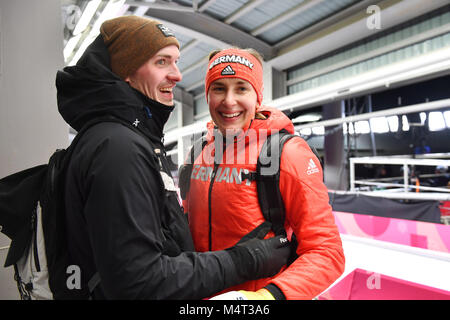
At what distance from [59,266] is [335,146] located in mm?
8004

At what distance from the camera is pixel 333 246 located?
1.05 meters

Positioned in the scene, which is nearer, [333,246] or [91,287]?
[91,287]

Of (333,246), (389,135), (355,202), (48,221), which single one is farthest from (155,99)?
(389,135)

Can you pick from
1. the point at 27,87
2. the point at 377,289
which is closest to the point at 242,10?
the point at 27,87

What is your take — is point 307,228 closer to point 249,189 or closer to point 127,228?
point 249,189

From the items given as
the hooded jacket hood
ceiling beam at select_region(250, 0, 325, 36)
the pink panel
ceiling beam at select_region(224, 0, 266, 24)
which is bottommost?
the pink panel

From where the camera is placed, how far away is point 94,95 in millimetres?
828

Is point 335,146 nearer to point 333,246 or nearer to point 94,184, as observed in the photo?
point 333,246

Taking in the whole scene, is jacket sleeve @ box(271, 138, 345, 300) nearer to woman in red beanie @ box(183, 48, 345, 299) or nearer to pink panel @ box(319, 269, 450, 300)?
woman in red beanie @ box(183, 48, 345, 299)

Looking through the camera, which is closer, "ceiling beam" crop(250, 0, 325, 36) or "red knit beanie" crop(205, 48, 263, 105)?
"red knit beanie" crop(205, 48, 263, 105)

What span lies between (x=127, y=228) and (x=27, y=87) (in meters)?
1.38

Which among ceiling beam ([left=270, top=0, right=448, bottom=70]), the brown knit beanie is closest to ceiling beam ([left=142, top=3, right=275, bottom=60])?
ceiling beam ([left=270, top=0, right=448, bottom=70])

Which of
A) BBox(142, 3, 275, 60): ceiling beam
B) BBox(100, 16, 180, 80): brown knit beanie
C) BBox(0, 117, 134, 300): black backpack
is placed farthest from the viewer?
BBox(142, 3, 275, 60): ceiling beam

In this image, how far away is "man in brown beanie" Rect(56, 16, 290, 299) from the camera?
0.68 metres
